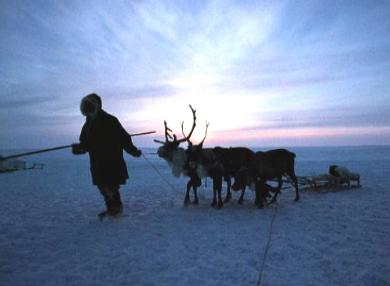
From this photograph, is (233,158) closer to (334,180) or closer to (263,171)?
(263,171)

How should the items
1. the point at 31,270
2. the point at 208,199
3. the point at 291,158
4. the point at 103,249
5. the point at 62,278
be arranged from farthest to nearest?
1. the point at 208,199
2. the point at 291,158
3. the point at 103,249
4. the point at 31,270
5. the point at 62,278

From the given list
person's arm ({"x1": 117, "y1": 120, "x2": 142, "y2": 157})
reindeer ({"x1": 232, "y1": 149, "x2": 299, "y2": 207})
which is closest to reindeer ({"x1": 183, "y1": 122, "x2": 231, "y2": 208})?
reindeer ({"x1": 232, "y1": 149, "x2": 299, "y2": 207})

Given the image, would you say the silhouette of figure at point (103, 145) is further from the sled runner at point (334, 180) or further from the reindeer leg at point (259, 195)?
the sled runner at point (334, 180)

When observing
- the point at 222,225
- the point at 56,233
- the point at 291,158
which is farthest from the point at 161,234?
the point at 291,158

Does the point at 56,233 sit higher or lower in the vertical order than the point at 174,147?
lower

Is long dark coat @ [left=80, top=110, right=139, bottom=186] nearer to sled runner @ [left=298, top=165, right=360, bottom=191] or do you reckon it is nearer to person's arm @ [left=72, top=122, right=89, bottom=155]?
person's arm @ [left=72, top=122, right=89, bottom=155]

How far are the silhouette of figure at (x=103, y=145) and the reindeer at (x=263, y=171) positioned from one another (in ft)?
11.5

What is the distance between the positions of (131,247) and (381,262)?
11.6 ft

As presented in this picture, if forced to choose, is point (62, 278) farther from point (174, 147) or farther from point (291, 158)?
point (291, 158)

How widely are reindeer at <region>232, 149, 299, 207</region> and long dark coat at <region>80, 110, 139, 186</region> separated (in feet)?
11.6

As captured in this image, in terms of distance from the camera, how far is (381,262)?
168 inches

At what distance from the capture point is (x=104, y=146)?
6566mm

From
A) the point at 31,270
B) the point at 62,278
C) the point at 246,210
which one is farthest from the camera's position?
the point at 246,210

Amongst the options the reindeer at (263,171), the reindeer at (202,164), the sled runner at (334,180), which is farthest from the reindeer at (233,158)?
the sled runner at (334,180)
